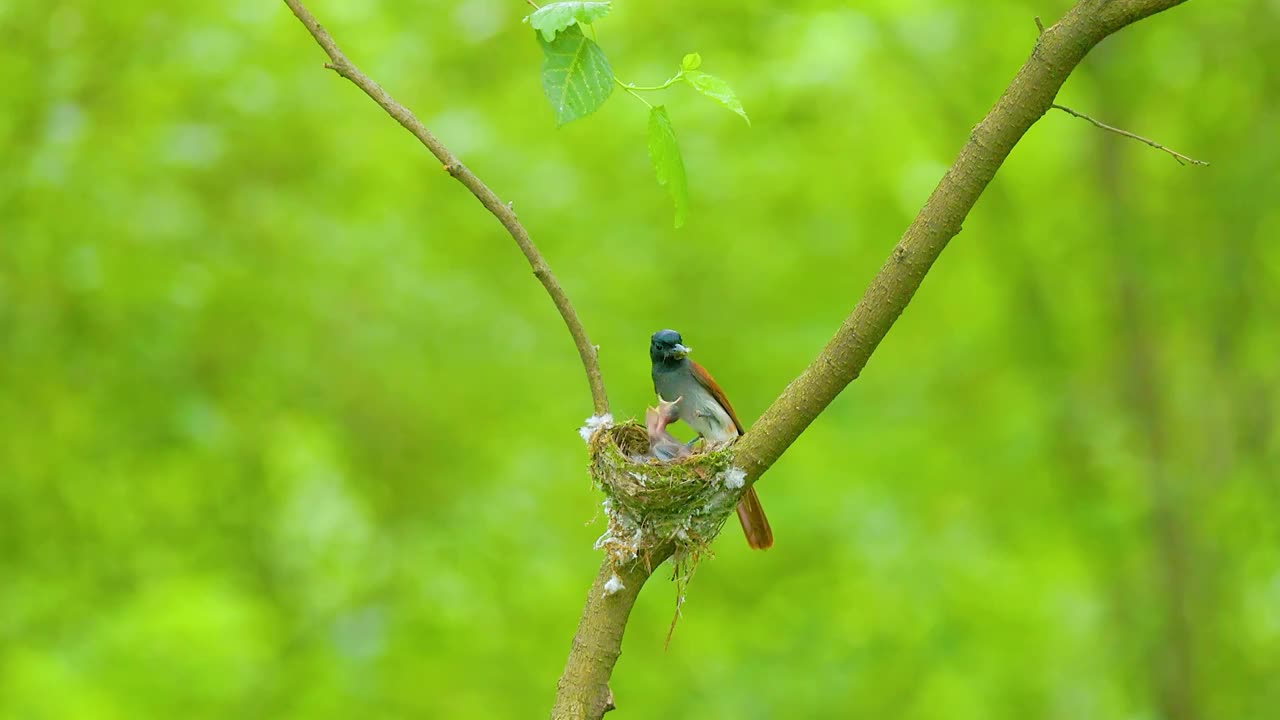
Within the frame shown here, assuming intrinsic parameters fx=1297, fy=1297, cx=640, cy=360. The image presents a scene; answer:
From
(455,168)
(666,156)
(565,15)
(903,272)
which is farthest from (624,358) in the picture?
(565,15)

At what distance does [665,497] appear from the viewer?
4195 millimetres

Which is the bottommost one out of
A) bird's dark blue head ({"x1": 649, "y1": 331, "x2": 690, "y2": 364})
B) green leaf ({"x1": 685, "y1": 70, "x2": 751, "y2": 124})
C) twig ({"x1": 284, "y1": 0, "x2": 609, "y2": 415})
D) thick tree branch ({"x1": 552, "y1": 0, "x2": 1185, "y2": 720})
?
thick tree branch ({"x1": 552, "y1": 0, "x2": 1185, "y2": 720})

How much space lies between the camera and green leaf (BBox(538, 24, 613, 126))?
2.85 metres

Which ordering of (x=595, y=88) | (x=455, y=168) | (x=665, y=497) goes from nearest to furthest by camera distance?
(x=595, y=88) < (x=455, y=168) < (x=665, y=497)

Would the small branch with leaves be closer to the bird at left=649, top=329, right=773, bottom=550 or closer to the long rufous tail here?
the long rufous tail

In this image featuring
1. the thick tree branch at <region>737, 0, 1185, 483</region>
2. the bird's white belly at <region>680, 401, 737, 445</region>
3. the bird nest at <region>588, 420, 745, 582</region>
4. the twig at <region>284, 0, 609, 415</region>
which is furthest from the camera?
the bird's white belly at <region>680, 401, 737, 445</region>

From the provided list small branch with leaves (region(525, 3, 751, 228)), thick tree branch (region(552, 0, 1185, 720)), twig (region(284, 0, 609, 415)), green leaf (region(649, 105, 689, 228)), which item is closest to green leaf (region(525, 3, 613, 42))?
small branch with leaves (region(525, 3, 751, 228))

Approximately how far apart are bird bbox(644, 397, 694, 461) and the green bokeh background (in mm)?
3207

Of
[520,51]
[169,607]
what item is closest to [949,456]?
[520,51]

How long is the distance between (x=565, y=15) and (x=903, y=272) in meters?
1.00

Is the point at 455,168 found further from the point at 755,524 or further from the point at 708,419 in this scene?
the point at 708,419

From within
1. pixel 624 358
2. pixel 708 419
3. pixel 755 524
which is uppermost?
pixel 624 358

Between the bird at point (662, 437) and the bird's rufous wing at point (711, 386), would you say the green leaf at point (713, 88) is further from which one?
the bird's rufous wing at point (711, 386)

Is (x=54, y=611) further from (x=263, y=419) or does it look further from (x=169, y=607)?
(x=263, y=419)
